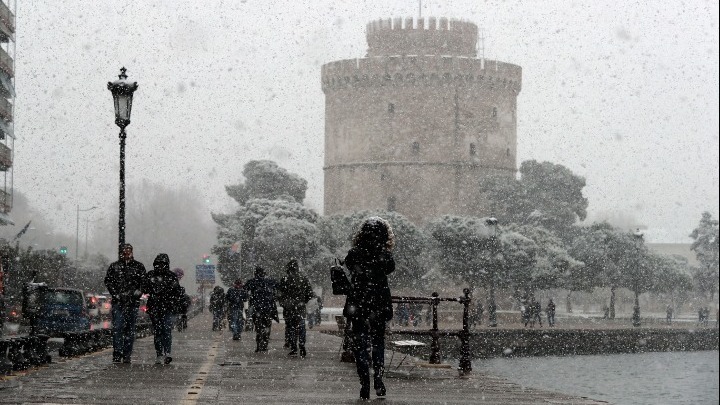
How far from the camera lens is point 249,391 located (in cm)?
1091

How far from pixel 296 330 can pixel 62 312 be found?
10.4m

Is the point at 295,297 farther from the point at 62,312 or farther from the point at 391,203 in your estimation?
the point at 391,203

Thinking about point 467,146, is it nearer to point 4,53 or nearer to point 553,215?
point 553,215

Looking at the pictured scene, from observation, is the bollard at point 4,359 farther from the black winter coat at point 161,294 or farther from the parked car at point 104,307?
the parked car at point 104,307

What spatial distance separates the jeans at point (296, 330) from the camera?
17.2m

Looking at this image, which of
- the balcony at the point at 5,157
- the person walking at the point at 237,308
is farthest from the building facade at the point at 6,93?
the person walking at the point at 237,308

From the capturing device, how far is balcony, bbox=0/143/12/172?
53.6 meters

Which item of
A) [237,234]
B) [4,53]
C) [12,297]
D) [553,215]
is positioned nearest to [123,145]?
[12,297]

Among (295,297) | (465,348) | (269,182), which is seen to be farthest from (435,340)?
(269,182)

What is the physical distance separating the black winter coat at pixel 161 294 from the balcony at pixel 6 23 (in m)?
40.8

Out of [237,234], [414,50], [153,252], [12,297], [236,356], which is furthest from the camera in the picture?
[153,252]

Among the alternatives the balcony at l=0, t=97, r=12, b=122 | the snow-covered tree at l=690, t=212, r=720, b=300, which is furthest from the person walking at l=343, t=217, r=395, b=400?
the snow-covered tree at l=690, t=212, r=720, b=300

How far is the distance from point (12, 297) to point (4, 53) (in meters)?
17.6

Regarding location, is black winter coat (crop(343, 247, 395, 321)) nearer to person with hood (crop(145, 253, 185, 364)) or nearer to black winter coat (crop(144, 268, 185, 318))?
person with hood (crop(145, 253, 185, 364))
